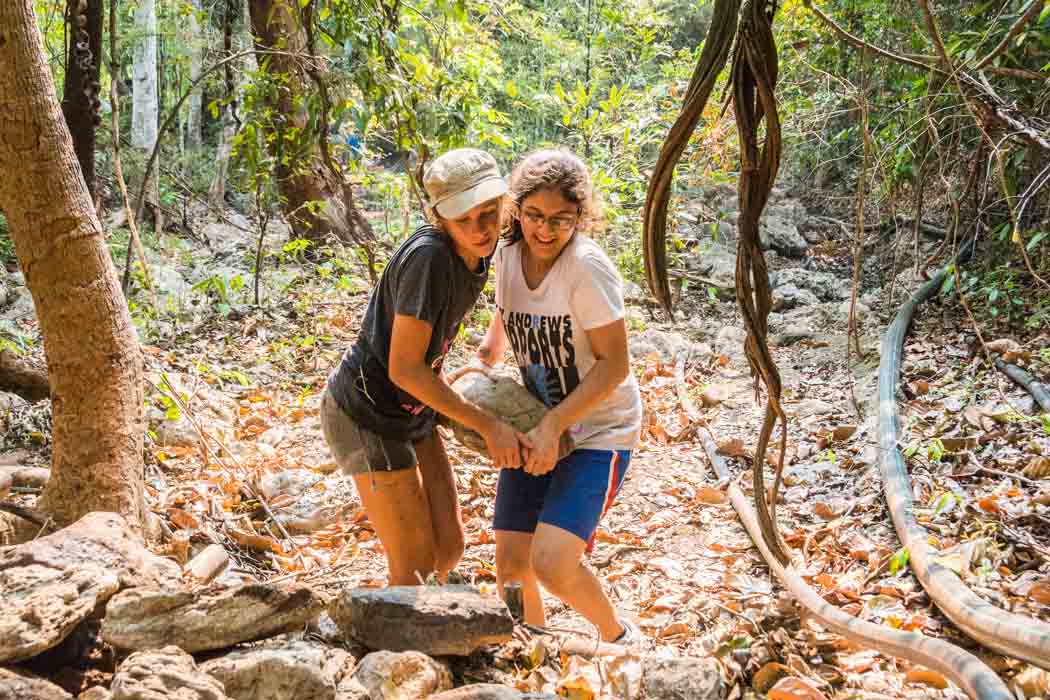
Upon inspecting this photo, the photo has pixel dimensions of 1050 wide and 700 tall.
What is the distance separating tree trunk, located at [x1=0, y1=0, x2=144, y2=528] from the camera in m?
2.22

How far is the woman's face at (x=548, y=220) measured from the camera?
2.28 metres

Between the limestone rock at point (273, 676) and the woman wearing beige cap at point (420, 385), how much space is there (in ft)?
2.48

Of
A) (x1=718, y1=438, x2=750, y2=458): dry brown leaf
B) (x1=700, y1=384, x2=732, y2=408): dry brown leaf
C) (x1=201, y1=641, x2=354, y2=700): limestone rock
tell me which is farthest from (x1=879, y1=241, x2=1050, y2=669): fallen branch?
(x1=201, y1=641, x2=354, y2=700): limestone rock

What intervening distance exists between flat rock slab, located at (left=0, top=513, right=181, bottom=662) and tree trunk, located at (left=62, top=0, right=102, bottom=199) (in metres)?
2.35

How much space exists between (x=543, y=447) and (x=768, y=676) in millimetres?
1020

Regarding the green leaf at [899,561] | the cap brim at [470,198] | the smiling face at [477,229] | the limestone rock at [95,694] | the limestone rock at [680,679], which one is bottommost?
the green leaf at [899,561]

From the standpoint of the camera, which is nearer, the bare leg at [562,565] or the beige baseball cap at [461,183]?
the beige baseball cap at [461,183]

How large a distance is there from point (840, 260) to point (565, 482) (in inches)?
342

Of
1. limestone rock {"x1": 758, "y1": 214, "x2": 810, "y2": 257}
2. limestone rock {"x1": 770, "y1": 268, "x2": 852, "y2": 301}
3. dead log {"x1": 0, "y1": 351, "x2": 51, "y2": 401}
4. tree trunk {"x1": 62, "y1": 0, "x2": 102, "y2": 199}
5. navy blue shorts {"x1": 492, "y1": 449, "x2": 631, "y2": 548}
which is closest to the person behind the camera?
navy blue shorts {"x1": 492, "y1": 449, "x2": 631, "y2": 548}

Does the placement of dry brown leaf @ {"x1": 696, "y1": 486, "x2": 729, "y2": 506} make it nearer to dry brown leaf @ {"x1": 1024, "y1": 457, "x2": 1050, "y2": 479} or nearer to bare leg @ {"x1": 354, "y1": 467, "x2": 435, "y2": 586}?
dry brown leaf @ {"x1": 1024, "y1": 457, "x2": 1050, "y2": 479}

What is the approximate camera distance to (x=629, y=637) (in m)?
2.56

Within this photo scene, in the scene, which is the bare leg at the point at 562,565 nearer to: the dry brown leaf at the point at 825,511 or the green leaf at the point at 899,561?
the green leaf at the point at 899,561

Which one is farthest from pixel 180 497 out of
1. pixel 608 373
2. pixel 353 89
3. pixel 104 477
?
pixel 353 89

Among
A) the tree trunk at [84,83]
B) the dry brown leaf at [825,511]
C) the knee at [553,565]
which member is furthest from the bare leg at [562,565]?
the tree trunk at [84,83]
